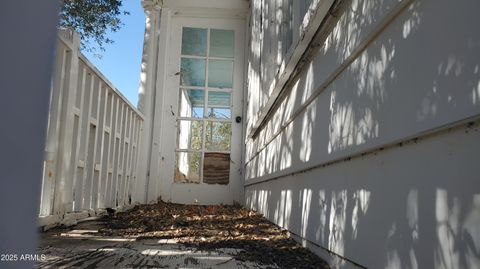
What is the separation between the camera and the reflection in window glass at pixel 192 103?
6045mm

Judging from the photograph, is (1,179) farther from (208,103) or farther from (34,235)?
(208,103)

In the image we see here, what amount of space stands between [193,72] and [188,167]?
1.32 m

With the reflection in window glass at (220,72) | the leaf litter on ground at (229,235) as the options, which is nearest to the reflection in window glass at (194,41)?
the reflection in window glass at (220,72)

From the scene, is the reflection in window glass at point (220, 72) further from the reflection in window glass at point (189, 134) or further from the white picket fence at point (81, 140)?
the white picket fence at point (81, 140)

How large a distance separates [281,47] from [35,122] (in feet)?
9.67

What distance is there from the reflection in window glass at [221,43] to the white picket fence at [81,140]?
6.70 feet

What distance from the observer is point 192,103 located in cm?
612

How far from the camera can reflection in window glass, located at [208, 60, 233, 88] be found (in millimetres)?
6121

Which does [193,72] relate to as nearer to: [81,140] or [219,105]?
[219,105]

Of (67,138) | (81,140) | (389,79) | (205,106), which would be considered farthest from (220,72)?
(389,79)

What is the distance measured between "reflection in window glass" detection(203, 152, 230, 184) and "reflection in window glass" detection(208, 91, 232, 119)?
1.76 feet

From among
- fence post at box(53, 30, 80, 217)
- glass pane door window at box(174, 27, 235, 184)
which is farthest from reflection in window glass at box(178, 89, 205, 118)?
fence post at box(53, 30, 80, 217)

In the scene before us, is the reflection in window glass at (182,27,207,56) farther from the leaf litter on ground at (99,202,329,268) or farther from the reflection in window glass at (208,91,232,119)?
the leaf litter on ground at (99,202,329,268)

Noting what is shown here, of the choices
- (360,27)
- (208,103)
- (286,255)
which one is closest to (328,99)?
(360,27)
